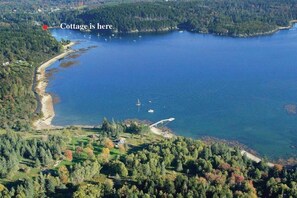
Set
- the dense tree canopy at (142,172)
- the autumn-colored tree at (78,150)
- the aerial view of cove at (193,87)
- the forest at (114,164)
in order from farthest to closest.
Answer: the aerial view of cove at (193,87)
the autumn-colored tree at (78,150)
the forest at (114,164)
the dense tree canopy at (142,172)

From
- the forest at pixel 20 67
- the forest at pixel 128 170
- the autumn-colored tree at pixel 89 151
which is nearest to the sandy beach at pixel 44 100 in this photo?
the forest at pixel 20 67

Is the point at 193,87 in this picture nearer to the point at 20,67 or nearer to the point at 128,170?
the point at 128,170

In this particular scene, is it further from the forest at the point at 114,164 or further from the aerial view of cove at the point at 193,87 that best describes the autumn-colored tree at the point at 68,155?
the aerial view of cove at the point at 193,87

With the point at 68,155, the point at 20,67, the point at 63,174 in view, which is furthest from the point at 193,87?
the point at 63,174

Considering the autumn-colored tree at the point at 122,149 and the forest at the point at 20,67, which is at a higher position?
the forest at the point at 20,67

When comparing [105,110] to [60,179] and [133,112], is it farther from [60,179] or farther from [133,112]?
[60,179]

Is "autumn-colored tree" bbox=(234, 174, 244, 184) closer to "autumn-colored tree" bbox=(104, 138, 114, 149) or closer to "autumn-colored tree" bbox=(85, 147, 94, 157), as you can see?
"autumn-colored tree" bbox=(104, 138, 114, 149)
